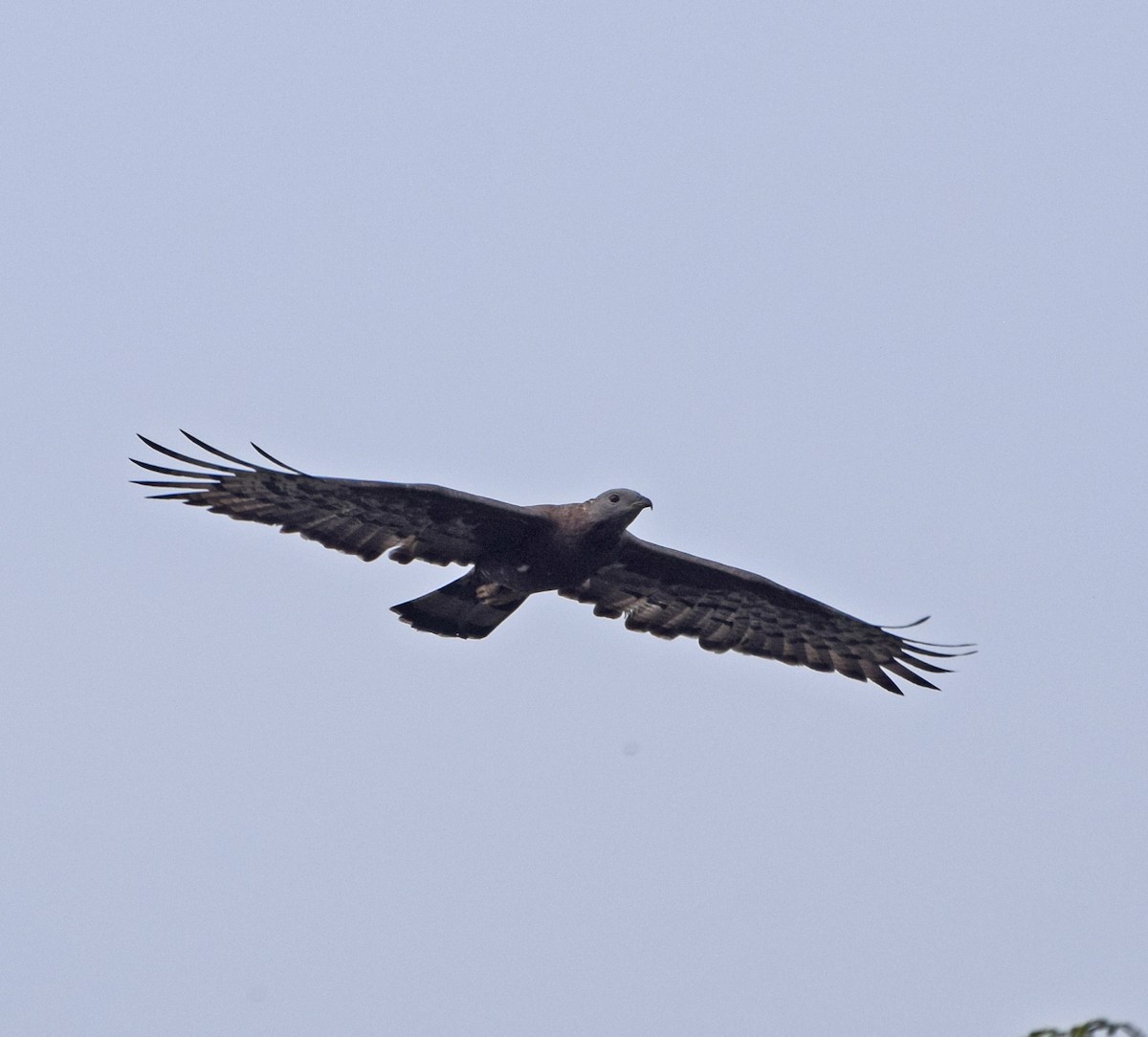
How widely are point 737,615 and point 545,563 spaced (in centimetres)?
217

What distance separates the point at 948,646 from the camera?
45.4ft

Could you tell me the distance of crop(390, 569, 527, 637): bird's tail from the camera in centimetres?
1281

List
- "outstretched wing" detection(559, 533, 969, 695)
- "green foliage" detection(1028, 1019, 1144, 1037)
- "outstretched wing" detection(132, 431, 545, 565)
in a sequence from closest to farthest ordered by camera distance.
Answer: "green foliage" detection(1028, 1019, 1144, 1037) → "outstretched wing" detection(132, 431, 545, 565) → "outstretched wing" detection(559, 533, 969, 695)

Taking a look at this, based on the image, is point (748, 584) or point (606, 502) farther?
point (748, 584)

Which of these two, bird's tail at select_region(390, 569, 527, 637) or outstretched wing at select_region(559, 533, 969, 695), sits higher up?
outstretched wing at select_region(559, 533, 969, 695)

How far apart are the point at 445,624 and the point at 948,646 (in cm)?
418

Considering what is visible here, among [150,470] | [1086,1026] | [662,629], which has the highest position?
[662,629]

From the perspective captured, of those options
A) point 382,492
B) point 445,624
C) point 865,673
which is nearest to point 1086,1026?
point 382,492

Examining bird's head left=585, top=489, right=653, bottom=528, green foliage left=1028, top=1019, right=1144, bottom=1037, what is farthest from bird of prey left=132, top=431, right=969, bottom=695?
green foliage left=1028, top=1019, right=1144, bottom=1037

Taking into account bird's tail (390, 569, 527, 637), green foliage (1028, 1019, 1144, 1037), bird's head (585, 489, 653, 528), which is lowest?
green foliage (1028, 1019, 1144, 1037)

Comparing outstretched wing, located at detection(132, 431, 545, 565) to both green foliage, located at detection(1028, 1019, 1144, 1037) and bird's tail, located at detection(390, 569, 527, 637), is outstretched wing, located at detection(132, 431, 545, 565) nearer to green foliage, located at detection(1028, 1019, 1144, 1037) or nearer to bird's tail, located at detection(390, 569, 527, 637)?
bird's tail, located at detection(390, 569, 527, 637)

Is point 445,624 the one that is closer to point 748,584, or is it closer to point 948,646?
point 748,584

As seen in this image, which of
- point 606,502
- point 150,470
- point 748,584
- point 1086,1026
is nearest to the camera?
point 1086,1026

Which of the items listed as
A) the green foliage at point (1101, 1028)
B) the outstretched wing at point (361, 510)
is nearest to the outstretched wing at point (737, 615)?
the outstretched wing at point (361, 510)
